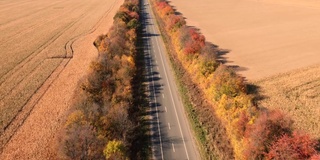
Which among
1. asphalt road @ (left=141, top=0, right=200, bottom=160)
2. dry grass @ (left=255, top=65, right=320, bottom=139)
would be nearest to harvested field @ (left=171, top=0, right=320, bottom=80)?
dry grass @ (left=255, top=65, right=320, bottom=139)

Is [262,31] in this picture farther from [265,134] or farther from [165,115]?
[265,134]

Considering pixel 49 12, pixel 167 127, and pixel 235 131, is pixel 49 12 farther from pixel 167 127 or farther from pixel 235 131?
pixel 235 131

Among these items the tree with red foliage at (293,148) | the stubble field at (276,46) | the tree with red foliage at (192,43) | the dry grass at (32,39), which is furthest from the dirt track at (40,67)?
the stubble field at (276,46)

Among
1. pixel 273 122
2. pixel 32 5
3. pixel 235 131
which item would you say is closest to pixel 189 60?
pixel 235 131

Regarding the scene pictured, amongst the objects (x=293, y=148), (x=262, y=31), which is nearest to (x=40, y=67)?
(x=293, y=148)

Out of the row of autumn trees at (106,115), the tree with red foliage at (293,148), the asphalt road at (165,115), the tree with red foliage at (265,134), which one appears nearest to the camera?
the tree with red foliage at (293,148)

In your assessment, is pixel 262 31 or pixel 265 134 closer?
pixel 265 134

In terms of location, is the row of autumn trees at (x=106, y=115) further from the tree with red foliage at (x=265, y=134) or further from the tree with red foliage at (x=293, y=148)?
the tree with red foliage at (x=293, y=148)
